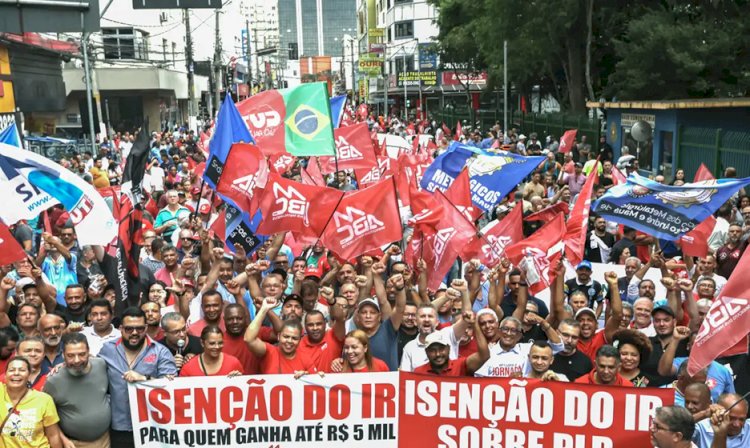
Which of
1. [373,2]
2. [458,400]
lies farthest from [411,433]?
[373,2]

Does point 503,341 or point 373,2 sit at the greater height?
point 373,2

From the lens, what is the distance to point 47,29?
32.2 feet

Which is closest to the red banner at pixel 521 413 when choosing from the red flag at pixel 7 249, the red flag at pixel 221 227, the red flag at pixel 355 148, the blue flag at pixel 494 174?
the red flag at pixel 7 249

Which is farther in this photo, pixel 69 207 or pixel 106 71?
pixel 106 71

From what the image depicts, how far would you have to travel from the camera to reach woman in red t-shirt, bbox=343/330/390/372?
266 inches

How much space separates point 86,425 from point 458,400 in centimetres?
237

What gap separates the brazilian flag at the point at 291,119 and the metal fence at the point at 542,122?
16.5 meters

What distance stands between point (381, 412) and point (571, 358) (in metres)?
1.44

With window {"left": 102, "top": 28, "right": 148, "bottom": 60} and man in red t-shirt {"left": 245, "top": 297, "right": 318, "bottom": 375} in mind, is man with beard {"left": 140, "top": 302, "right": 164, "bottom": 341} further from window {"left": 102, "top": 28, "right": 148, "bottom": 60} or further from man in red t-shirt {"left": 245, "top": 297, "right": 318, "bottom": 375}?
window {"left": 102, "top": 28, "right": 148, "bottom": 60}

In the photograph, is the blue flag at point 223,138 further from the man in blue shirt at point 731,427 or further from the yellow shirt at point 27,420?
the man in blue shirt at point 731,427

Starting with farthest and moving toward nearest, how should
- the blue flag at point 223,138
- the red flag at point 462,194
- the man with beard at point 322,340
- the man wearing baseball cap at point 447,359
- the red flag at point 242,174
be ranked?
the red flag at point 462,194 → the blue flag at point 223,138 → the red flag at point 242,174 → the man with beard at point 322,340 → the man wearing baseball cap at point 447,359

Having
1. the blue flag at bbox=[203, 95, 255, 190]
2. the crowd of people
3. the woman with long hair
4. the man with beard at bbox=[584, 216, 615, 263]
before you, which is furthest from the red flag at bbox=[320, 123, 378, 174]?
the woman with long hair

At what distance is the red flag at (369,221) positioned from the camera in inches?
371

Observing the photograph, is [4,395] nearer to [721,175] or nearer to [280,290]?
[280,290]
